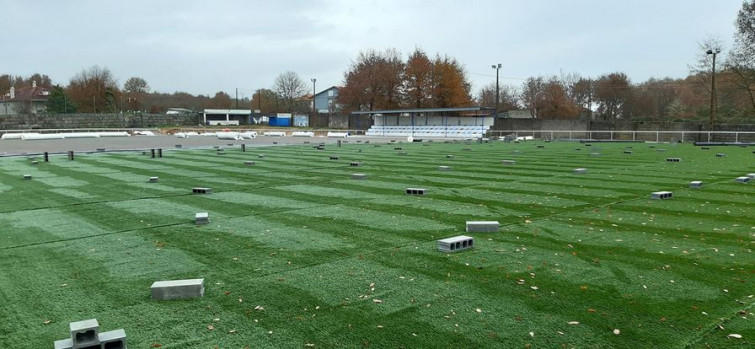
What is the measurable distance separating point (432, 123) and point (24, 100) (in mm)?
82077

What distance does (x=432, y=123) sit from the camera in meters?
65.2

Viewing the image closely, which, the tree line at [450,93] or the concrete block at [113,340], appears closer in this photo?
the concrete block at [113,340]

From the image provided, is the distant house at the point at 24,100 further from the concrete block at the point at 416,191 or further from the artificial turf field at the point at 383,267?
the artificial turf field at the point at 383,267

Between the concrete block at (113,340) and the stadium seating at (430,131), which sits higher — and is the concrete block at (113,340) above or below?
below

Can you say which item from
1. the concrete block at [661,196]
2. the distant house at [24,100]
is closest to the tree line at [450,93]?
the distant house at [24,100]

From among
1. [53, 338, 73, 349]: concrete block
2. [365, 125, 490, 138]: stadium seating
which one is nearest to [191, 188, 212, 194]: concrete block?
[53, 338, 73, 349]: concrete block

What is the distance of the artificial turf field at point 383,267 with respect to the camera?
4258mm

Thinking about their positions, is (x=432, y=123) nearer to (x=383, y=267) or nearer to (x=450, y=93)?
(x=450, y=93)

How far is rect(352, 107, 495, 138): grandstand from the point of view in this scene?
57781 millimetres

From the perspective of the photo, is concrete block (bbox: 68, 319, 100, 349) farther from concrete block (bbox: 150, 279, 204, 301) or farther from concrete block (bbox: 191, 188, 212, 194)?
concrete block (bbox: 191, 188, 212, 194)

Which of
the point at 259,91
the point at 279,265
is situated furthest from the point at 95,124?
the point at 279,265

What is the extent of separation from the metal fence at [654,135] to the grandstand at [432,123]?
11.0 ft

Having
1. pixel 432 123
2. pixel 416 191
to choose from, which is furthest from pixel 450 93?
pixel 416 191

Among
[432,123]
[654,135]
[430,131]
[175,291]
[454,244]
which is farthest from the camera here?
[432,123]
